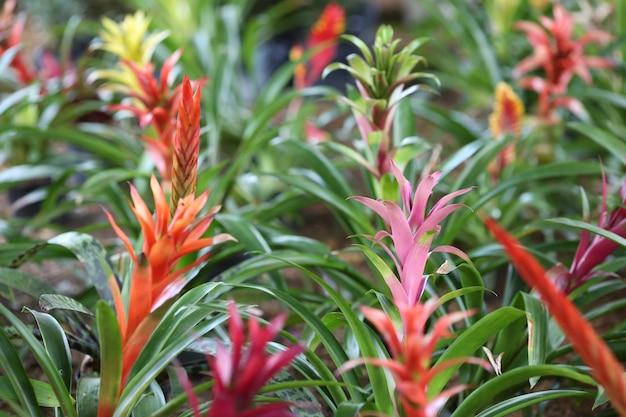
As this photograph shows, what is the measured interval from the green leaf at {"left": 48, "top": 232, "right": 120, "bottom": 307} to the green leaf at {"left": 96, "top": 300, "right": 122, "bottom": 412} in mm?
284

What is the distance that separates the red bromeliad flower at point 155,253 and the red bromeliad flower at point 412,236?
0.83ft

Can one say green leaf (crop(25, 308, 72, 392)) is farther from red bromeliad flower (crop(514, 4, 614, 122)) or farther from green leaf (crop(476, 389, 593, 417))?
red bromeliad flower (crop(514, 4, 614, 122))

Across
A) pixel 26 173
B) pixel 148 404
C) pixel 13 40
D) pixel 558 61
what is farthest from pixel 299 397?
pixel 13 40

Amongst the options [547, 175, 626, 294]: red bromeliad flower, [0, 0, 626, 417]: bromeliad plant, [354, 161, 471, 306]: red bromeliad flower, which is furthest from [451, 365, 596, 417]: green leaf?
[547, 175, 626, 294]: red bromeliad flower

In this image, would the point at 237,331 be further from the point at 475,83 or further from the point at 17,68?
the point at 475,83

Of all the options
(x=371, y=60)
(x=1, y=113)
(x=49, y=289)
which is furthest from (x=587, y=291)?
(x=1, y=113)

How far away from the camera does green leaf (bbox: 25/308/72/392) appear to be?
3.37ft

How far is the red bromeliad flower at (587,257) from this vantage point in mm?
1161

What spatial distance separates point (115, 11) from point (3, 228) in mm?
2161

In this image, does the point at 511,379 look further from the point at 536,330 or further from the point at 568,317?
the point at 568,317

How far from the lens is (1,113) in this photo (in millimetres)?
1819

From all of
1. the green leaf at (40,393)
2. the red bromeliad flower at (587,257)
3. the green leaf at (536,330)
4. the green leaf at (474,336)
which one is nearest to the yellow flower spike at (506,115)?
the red bromeliad flower at (587,257)

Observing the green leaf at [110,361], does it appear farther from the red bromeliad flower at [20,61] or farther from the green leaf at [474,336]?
the red bromeliad flower at [20,61]

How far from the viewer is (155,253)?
979mm
